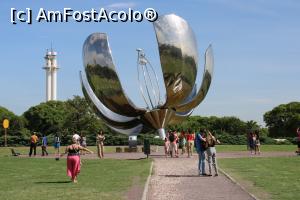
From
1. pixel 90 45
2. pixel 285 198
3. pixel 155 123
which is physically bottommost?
pixel 285 198

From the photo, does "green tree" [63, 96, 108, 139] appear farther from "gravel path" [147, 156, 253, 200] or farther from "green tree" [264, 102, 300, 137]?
"gravel path" [147, 156, 253, 200]

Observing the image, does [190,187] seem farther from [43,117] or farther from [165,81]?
[43,117]

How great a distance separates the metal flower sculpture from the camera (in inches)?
966

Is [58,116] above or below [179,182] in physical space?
above

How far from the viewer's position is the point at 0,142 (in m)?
48.5

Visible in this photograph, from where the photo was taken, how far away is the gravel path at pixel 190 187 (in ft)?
32.7

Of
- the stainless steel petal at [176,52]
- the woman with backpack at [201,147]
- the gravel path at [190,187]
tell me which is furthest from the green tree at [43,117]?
the gravel path at [190,187]

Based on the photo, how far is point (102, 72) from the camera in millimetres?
26047

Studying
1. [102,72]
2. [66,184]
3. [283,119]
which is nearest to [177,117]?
[102,72]

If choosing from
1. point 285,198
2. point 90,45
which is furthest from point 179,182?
point 90,45

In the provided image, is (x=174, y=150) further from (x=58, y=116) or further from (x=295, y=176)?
(x=58, y=116)

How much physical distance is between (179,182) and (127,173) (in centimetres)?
287

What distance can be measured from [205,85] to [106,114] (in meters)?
5.84

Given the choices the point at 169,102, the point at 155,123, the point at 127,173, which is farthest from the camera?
the point at 155,123
